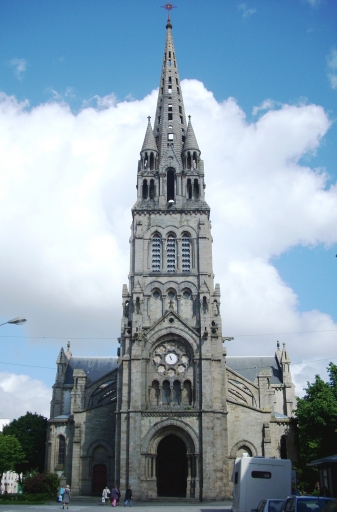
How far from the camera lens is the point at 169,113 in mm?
62250

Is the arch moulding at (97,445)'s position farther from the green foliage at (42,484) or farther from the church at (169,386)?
the green foliage at (42,484)

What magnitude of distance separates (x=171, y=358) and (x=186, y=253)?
427 inches

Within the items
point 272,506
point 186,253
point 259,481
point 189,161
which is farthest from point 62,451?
point 272,506

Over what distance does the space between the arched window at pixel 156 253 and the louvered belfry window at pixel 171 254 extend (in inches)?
35.2

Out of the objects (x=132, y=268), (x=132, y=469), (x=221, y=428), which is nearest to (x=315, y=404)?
→ (x=221, y=428)

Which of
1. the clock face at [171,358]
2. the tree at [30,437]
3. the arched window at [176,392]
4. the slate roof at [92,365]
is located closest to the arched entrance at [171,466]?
the arched window at [176,392]

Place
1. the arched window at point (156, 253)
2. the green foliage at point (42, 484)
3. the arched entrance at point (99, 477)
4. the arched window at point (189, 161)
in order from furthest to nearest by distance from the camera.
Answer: the arched window at point (189, 161) → the arched window at point (156, 253) → the arched entrance at point (99, 477) → the green foliage at point (42, 484)

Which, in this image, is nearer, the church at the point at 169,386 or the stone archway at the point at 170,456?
the stone archway at the point at 170,456

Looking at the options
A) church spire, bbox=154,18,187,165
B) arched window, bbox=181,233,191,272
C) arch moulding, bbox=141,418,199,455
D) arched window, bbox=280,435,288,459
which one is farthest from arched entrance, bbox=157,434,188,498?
church spire, bbox=154,18,187,165

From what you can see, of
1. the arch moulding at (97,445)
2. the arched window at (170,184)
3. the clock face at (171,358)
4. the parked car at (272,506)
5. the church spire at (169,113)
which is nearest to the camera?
the parked car at (272,506)

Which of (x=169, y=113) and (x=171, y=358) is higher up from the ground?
(x=169, y=113)

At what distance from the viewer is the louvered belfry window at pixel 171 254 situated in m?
54.8

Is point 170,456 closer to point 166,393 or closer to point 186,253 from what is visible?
point 166,393

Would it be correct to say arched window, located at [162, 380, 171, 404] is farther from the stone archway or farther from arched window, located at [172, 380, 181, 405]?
the stone archway
